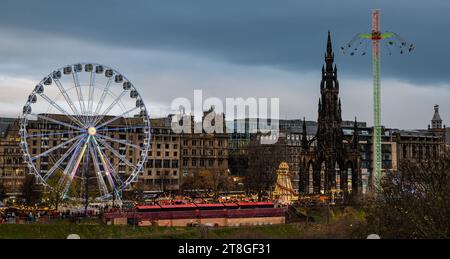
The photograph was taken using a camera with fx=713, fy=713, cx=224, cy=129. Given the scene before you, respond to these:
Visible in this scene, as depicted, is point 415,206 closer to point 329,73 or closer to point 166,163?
point 329,73

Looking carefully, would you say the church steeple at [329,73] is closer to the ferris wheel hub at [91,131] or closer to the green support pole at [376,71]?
the green support pole at [376,71]

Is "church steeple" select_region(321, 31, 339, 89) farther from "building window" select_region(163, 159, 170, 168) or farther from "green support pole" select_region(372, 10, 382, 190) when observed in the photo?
"building window" select_region(163, 159, 170, 168)

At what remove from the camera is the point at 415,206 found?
53125 millimetres

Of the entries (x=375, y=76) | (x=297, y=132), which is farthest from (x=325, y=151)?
(x=297, y=132)

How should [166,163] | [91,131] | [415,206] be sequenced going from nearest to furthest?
[415,206]
[91,131]
[166,163]

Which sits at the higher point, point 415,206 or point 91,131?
point 91,131

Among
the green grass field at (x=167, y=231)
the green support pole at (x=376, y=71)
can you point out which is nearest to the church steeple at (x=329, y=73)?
the green support pole at (x=376, y=71)

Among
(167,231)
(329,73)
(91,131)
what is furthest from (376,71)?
(167,231)

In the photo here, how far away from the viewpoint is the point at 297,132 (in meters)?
195

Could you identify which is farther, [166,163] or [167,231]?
[166,163]

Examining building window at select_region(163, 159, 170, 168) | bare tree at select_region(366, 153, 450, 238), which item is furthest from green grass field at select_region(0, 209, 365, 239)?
building window at select_region(163, 159, 170, 168)

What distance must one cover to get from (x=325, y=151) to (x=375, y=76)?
18488 mm

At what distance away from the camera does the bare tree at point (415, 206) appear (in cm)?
4791
